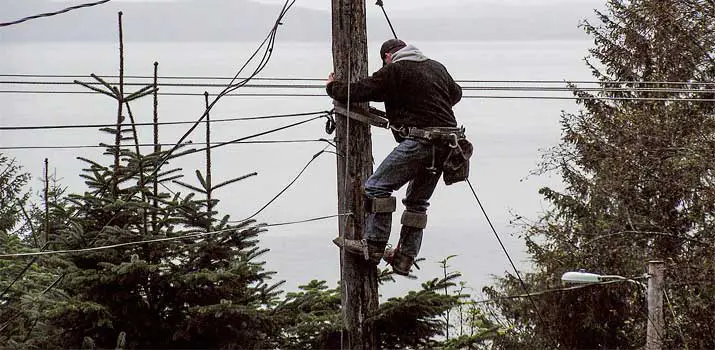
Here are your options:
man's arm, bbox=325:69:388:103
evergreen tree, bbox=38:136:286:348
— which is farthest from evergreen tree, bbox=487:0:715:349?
man's arm, bbox=325:69:388:103

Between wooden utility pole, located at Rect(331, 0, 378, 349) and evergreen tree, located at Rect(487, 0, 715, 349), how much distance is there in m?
10.4

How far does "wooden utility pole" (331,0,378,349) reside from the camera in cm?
800

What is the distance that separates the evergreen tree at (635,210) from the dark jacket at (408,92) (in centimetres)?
1054

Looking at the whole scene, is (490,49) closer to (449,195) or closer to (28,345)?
(449,195)

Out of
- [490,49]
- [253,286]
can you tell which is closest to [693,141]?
[253,286]

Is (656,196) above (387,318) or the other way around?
above

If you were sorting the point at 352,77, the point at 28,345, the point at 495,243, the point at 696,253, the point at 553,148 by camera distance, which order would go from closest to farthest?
1. the point at 352,77
2. the point at 28,345
3. the point at 696,253
4. the point at 553,148
5. the point at 495,243

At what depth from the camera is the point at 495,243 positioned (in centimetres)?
6731

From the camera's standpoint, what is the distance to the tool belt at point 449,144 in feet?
26.1

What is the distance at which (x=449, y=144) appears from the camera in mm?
8016

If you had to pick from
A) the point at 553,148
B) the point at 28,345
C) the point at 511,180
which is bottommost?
the point at 28,345

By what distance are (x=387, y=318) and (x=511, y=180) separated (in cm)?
6443

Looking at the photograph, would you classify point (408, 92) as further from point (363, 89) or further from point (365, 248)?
point (365, 248)

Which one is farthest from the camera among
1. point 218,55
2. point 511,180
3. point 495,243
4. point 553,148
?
point 218,55
